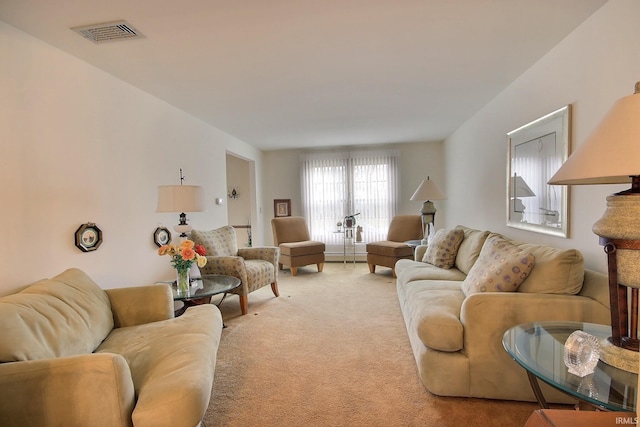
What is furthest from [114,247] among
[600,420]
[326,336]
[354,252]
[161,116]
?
[354,252]

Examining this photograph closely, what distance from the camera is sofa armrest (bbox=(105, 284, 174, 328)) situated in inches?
82.0

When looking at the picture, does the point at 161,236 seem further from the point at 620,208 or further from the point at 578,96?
the point at 578,96

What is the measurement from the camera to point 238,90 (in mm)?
2961

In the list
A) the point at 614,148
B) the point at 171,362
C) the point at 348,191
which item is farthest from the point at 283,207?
the point at 614,148

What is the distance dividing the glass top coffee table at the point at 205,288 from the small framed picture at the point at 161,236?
50 centimetres

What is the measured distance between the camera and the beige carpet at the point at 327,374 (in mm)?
1713

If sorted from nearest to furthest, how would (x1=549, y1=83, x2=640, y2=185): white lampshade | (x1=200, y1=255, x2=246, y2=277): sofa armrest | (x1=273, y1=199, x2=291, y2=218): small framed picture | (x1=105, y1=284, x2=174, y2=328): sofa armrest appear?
(x1=549, y1=83, x2=640, y2=185): white lampshade → (x1=105, y1=284, x2=174, y2=328): sofa armrest → (x1=200, y1=255, x2=246, y2=277): sofa armrest → (x1=273, y1=199, x2=291, y2=218): small framed picture

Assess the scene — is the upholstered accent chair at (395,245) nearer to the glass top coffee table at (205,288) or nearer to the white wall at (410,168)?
the white wall at (410,168)

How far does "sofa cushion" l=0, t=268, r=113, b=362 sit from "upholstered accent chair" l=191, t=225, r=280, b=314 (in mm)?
1299

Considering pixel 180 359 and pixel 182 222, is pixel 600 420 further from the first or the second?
pixel 182 222

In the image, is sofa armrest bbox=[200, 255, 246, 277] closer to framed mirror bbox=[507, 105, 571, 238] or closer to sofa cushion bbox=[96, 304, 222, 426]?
sofa cushion bbox=[96, 304, 222, 426]

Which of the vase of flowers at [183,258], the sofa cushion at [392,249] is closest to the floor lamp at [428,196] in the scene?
the sofa cushion at [392,249]

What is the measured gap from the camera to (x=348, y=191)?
6.16 metres

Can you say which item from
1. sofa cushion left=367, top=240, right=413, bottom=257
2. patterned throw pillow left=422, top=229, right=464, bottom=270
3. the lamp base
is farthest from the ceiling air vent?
sofa cushion left=367, top=240, right=413, bottom=257
